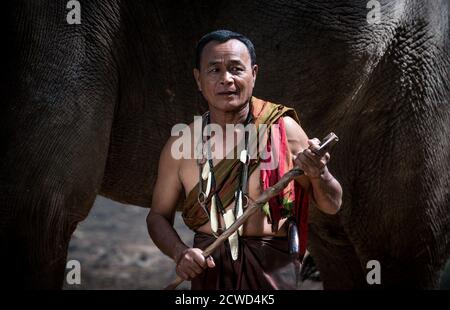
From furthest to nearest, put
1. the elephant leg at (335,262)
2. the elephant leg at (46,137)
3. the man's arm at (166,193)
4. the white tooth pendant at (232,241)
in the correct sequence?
the elephant leg at (335,262), the elephant leg at (46,137), the man's arm at (166,193), the white tooth pendant at (232,241)

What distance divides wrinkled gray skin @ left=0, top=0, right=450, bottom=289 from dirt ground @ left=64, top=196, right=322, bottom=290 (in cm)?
152

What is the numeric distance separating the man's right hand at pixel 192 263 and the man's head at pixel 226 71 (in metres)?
0.40

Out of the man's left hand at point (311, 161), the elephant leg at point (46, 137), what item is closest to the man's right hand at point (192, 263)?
the man's left hand at point (311, 161)

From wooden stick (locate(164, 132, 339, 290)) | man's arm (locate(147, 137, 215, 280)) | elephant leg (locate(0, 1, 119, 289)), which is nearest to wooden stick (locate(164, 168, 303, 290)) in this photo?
wooden stick (locate(164, 132, 339, 290))

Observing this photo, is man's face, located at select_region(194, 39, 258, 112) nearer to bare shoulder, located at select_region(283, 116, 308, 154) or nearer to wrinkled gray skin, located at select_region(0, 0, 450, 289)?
bare shoulder, located at select_region(283, 116, 308, 154)

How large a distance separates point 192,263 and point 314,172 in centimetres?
37

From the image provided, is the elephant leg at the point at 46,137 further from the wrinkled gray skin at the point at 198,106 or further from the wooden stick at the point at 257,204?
the wooden stick at the point at 257,204

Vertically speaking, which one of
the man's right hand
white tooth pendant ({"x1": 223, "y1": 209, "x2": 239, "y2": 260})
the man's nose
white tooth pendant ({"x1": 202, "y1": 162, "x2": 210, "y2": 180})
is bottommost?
the man's right hand

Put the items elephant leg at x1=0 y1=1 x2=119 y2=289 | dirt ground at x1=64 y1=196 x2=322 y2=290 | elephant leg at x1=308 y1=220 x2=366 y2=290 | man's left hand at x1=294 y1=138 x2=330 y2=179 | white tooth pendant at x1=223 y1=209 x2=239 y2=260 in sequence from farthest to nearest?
1. dirt ground at x1=64 y1=196 x2=322 y2=290
2. elephant leg at x1=308 y1=220 x2=366 y2=290
3. elephant leg at x1=0 y1=1 x2=119 y2=289
4. white tooth pendant at x1=223 y1=209 x2=239 y2=260
5. man's left hand at x1=294 y1=138 x2=330 y2=179

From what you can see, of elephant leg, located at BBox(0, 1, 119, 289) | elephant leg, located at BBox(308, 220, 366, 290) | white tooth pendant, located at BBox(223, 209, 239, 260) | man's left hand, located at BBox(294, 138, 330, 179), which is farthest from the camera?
elephant leg, located at BBox(308, 220, 366, 290)

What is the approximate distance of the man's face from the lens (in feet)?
9.22

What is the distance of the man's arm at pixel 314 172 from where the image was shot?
265cm
